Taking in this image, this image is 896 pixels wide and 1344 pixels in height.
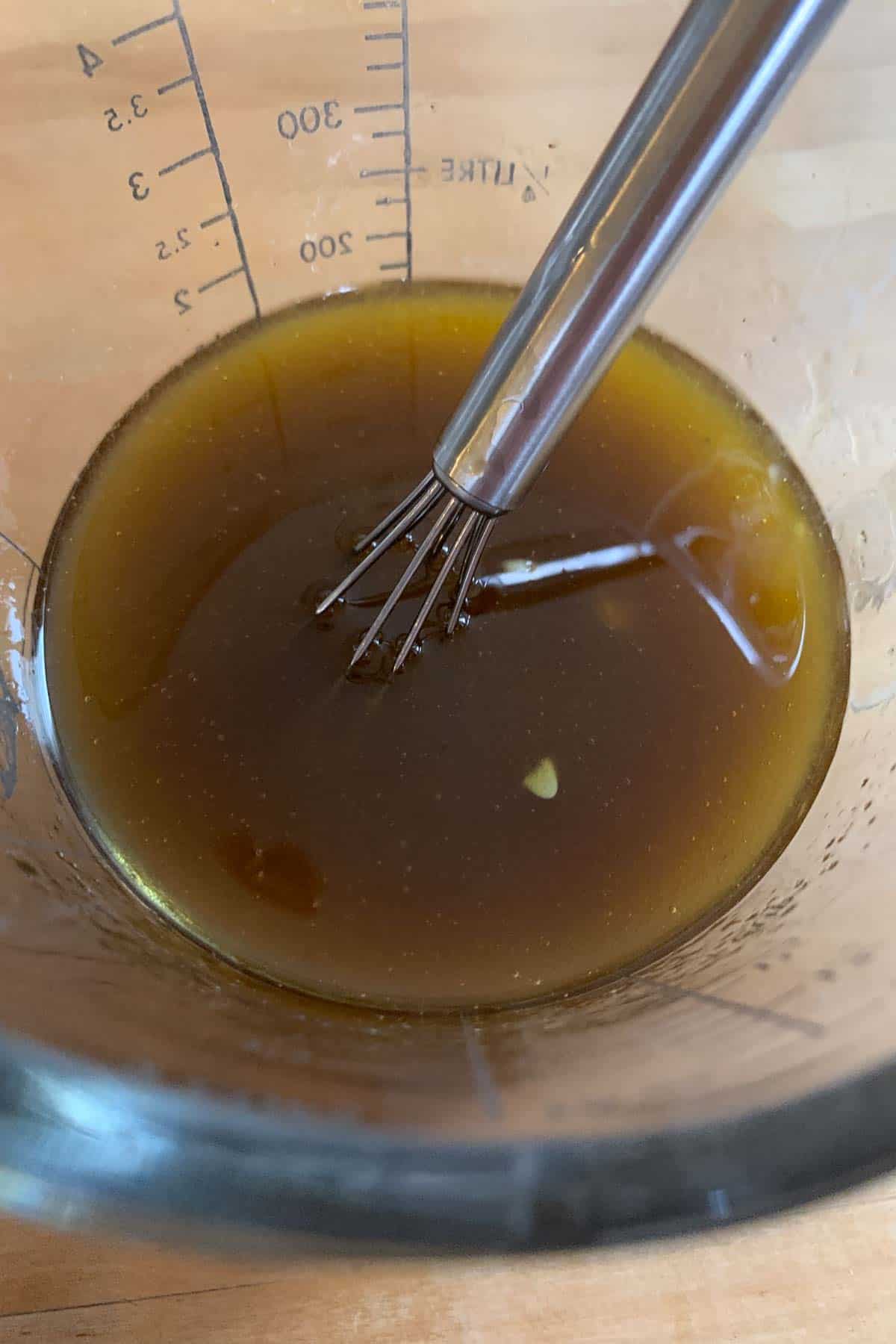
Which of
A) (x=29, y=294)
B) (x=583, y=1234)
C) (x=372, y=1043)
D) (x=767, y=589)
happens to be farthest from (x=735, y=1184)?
(x=29, y=294)

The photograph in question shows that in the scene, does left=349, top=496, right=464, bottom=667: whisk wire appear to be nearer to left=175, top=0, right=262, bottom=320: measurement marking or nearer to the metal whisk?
the metal whisk

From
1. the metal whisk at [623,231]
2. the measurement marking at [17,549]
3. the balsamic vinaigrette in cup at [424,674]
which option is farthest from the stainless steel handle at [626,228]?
the measurement marking at [17,549]

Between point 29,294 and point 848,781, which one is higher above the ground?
point 29,294

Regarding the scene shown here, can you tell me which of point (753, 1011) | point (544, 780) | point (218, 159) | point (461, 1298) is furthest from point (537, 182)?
point (461, 1298)

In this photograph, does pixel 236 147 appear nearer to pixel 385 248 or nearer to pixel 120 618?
pixel 385 248

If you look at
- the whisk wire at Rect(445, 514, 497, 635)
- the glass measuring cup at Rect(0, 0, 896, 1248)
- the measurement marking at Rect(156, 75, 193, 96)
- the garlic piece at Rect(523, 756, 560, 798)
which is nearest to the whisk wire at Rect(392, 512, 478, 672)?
the whisk wire at Rect(445, 514, 497, 635)

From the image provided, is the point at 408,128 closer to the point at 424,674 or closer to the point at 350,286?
the point at 350,286

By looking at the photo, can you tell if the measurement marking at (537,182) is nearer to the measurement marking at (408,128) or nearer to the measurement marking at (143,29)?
the measurement marking at (408,128)
